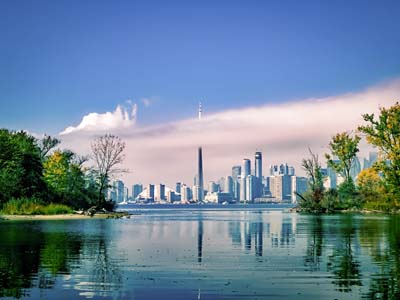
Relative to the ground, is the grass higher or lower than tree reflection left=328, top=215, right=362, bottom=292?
higher

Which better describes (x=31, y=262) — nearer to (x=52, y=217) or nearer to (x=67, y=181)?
(x=52, y=217)

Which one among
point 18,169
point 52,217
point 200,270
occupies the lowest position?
point 52,217

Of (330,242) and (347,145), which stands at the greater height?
(347,145)

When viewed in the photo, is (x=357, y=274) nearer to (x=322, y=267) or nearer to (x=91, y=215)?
(x=322, y=267)

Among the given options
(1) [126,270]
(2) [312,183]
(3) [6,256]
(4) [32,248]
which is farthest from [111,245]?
(2) [312,183]

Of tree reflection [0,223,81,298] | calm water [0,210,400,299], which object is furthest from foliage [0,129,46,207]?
calm water [0,210,400,299]

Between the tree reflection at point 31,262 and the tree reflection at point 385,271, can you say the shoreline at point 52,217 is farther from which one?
the tree reflection at point 385,271

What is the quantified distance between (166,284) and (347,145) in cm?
10523

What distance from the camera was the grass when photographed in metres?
78.6

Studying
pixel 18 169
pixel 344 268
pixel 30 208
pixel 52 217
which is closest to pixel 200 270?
pixel 344 268

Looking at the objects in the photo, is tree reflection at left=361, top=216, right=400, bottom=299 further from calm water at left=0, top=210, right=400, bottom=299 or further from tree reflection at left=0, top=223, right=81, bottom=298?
tree reflection at left=0, top=223, right=81, bottom=298

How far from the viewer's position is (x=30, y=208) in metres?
81.2

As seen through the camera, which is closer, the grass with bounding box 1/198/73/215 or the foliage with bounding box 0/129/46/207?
the grass with bounding box 1/198/73/215

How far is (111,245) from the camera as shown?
32.8m
